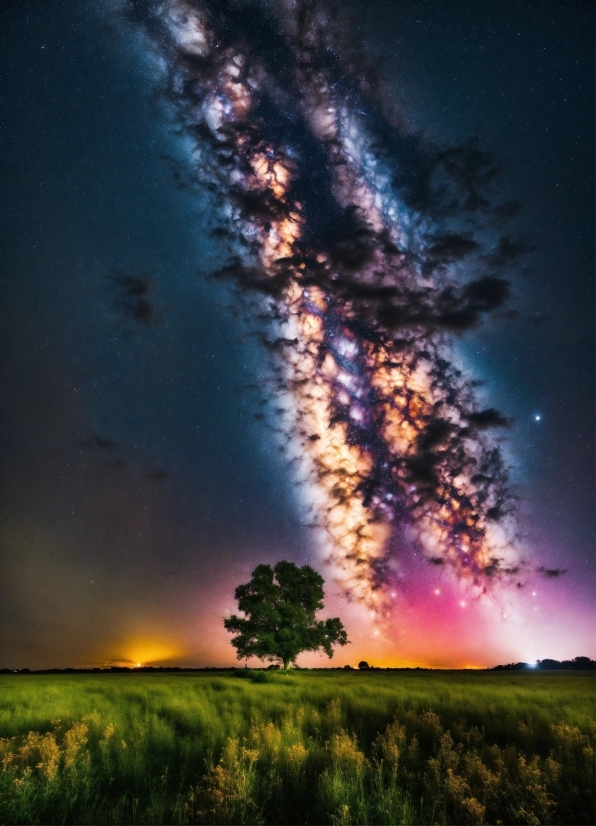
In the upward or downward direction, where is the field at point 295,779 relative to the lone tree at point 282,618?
downward

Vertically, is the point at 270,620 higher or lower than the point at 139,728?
higher

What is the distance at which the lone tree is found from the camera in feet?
140

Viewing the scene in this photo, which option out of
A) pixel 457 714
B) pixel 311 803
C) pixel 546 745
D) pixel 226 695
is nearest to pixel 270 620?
pixel 226 695

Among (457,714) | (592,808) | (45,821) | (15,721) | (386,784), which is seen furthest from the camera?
(457,714)

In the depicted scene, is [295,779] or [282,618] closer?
[295,779]

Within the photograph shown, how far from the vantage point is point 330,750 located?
8203mm

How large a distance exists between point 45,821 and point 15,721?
25.9ft

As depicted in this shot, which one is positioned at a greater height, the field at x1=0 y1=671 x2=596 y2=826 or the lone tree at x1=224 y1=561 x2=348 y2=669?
the lone tree at x1=224 y1=561 x2=348 y2=669

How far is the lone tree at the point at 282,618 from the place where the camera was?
140 feet

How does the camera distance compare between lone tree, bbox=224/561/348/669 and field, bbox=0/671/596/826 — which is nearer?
field, bbox=0/671/596/826

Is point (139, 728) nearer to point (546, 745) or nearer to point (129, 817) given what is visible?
point (129, 817)

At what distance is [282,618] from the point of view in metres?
43.7

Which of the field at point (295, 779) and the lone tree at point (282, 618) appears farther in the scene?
the lone tree at point (282, 618)

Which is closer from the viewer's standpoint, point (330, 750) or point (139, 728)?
point (330, 750)
